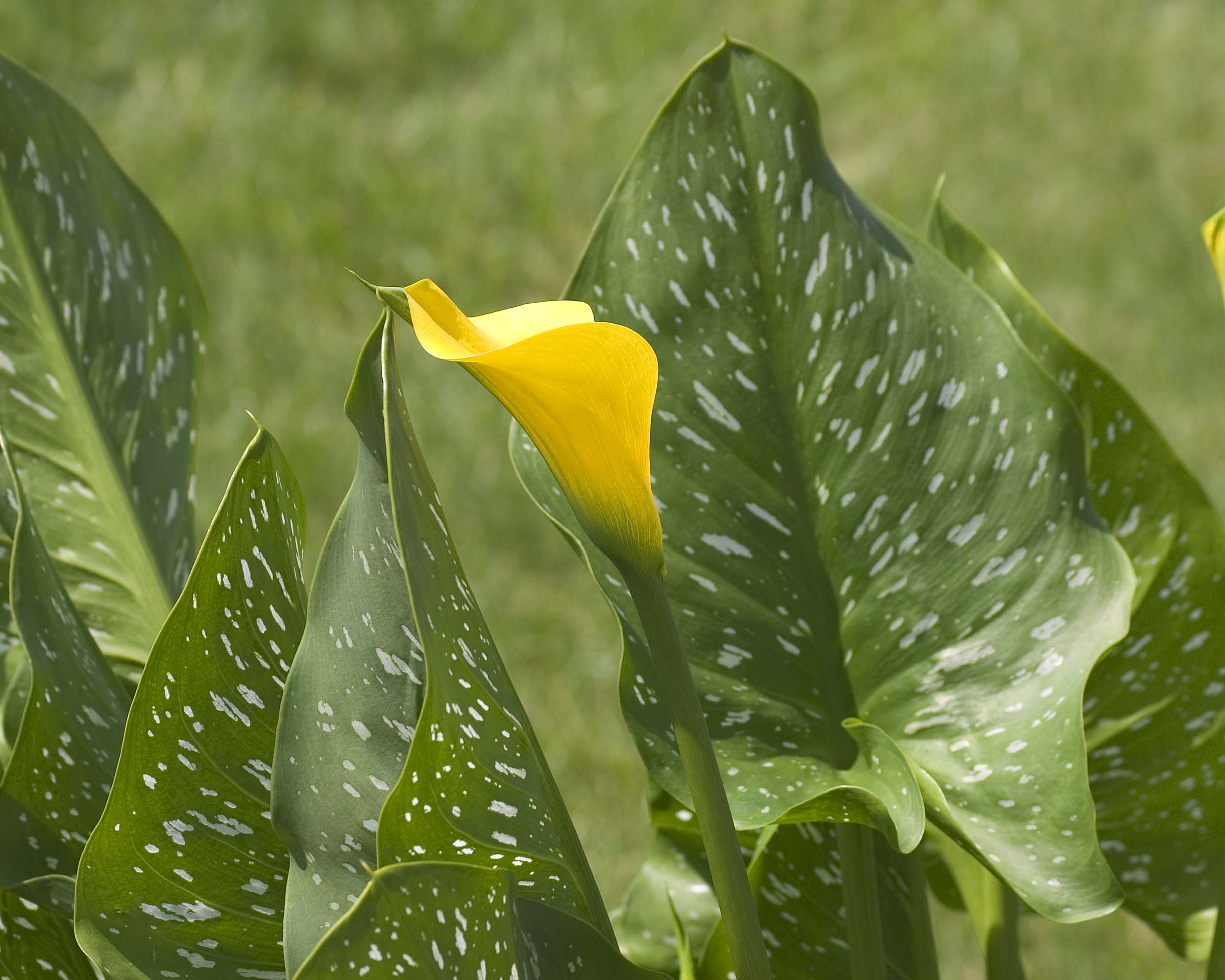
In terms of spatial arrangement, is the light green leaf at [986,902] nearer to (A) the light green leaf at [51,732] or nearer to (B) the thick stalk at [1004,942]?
Answer: (B) the thick stalk at [1004,942]

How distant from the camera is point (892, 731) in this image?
1.32 feet

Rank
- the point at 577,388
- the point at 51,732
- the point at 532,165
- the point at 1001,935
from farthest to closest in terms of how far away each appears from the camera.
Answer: the point at 532,165
the point at 1001,935
the point at 51,732
the point at 577,388

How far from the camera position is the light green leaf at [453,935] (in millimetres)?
222

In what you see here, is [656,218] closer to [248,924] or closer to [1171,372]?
[248,924]

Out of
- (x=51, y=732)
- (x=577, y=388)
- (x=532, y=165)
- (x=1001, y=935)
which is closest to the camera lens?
(x=577, y=388)

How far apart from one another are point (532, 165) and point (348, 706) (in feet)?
4.97

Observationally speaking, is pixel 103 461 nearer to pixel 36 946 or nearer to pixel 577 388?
pixel 36 946

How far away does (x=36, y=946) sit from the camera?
0.34 meters

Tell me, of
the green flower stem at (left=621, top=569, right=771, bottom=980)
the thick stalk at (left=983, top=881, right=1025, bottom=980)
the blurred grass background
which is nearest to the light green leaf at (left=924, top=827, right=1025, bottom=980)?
the thick stalk at (left=983, top=881, right=1025, bottom=980)

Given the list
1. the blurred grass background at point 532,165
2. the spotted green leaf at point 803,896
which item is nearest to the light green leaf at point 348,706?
the spotted green leaf at point 803,896

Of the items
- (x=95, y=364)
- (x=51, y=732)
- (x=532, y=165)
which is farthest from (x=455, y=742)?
(x=532, y=165)

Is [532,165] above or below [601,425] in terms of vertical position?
above

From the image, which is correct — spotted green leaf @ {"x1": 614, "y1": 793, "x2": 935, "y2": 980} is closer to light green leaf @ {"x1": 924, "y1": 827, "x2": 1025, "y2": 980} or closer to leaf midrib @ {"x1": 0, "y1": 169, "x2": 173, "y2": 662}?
light green leaf @ {"x1": 924, "y1": 827, "x2": 1025, "y2": 980}

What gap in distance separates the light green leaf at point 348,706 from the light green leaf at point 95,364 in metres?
0.16
